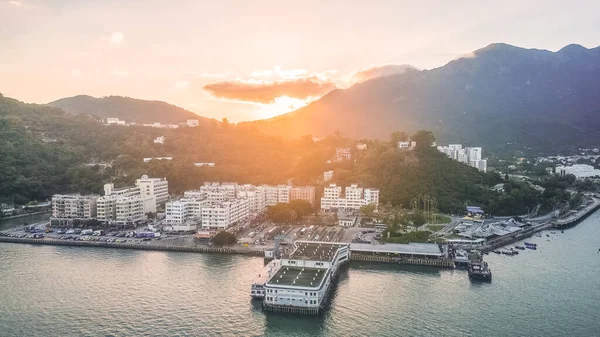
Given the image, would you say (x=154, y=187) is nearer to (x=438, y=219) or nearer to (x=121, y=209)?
(x=121, y=209)

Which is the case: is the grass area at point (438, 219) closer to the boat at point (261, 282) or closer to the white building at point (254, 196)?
the white building at point (254, 196)

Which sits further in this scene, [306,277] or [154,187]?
[154,187]

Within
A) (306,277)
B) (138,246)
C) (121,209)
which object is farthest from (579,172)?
(121,209)

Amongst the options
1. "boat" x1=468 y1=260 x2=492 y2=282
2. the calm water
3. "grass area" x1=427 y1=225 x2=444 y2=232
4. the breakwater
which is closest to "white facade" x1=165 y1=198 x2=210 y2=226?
the breakwater

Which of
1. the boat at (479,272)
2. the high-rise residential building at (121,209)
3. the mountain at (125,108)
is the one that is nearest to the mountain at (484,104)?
the mountain at (125,108)

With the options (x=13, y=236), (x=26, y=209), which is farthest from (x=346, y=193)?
(x=26, y=209)

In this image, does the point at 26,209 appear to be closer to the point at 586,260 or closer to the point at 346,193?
the point at 346,193
